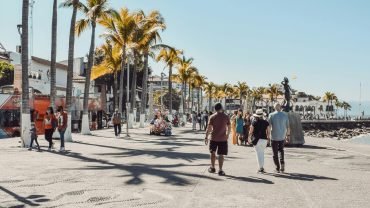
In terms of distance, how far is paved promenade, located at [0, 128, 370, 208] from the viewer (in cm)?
835

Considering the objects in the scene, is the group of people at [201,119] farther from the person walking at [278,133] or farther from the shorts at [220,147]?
the shorts at [220,147]

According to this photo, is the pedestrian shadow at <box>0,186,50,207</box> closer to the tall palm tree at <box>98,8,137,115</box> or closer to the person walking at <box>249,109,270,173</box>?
the person walking at <box>249,109,270,173</box>

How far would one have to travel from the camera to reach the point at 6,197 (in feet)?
27.9

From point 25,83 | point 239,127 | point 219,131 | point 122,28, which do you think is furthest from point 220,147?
point 122,28

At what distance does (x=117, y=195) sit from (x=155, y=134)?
75.7ft

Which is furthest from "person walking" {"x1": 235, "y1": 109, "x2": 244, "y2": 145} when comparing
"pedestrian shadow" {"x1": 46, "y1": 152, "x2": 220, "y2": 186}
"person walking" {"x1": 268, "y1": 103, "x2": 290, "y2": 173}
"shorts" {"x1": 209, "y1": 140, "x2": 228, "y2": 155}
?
"shorts" {"x1": 209, "y1": 140, "x2": 228, "y2": 155}

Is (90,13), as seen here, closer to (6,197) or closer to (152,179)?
(152,179)

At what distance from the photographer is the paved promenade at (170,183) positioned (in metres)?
8.35

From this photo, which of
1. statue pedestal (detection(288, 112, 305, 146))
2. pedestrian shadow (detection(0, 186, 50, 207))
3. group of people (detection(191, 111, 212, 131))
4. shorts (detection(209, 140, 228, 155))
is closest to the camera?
pedestrian shadow (detection(0, 186, 50, 207))

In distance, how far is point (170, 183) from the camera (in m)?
10.3

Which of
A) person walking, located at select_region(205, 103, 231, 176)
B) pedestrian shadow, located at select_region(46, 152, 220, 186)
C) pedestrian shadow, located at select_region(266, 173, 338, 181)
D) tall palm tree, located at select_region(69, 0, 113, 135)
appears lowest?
pedestrian shadow, located at select_region(266, 173, 338, 181)

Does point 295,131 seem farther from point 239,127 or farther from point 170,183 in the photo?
point 170,183

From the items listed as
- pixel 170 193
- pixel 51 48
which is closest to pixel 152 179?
pixel 170 193

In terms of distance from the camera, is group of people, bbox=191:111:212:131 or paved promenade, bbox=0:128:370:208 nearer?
paved promenade, bbox=0:128:370:208
